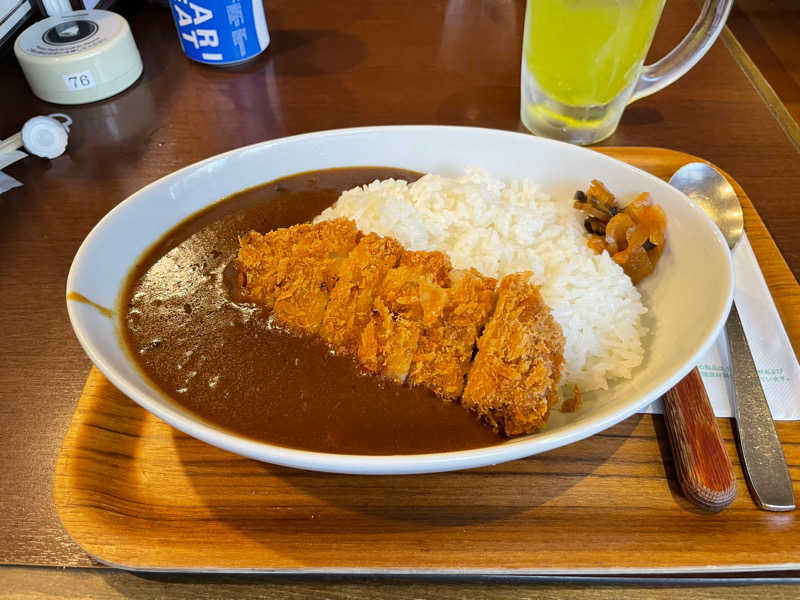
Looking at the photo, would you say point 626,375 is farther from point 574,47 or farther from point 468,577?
point 574,47

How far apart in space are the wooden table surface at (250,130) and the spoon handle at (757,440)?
17cm

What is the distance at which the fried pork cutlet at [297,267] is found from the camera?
1.28 metres

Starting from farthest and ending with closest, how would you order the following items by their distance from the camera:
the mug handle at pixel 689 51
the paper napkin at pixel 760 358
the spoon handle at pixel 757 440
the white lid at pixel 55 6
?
the white lid at pixel 55 6
the mug handle at pixel 689 51
the paper napkin at pixel 760 358
the spoon handle at pixel 757 440

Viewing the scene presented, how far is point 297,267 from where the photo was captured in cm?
130

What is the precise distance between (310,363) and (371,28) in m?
2.03

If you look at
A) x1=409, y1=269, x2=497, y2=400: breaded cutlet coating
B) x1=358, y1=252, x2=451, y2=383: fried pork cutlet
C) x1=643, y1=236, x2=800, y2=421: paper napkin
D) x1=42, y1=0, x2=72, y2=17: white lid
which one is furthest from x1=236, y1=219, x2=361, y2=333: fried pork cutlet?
x1=42, y1=0, x2=72, y2=17: white lid

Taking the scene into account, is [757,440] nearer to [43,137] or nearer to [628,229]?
[628,229]

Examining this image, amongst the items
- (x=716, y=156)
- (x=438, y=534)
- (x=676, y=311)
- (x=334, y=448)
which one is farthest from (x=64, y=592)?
(x=716, y=156)

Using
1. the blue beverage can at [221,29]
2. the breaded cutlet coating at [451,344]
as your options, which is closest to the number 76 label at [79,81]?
the blue beverage can at [221,29]

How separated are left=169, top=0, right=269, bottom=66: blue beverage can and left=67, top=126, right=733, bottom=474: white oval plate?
0.98 m

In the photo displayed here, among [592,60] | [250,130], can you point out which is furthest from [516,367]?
[250,130]

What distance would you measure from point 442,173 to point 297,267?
0.59m

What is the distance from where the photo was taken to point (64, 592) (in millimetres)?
1039

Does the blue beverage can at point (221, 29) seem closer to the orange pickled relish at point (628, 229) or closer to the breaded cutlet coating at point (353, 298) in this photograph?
the breaded cutlet coating at point (353, 298)
